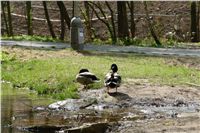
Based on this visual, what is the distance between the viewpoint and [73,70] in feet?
63.6

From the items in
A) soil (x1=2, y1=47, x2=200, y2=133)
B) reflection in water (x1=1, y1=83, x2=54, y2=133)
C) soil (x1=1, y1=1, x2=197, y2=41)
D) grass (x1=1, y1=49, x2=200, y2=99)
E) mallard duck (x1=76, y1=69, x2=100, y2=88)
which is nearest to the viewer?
soil (x1=2, y1=47, x2=200, y2=133)

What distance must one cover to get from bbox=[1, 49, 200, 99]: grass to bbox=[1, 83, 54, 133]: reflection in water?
0.67 metres

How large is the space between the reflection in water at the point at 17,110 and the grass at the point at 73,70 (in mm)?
670

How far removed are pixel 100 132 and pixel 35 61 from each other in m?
11.1

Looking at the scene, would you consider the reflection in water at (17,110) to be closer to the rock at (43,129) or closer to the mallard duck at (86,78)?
the rock at (43,129)

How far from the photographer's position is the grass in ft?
56.0

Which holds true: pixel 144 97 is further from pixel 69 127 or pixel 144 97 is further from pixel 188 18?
pixel 188 18

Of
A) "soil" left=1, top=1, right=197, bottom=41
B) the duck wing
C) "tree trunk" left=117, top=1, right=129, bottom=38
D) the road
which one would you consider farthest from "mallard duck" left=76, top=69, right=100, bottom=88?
"soil" left=1, top=1, right=197, bottom=41

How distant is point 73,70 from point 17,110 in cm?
568

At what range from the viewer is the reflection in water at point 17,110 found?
1211 centimetres

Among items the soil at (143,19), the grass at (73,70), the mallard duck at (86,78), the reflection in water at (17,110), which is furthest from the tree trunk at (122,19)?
the mallard duck at (86,78)

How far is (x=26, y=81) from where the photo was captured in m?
18.6

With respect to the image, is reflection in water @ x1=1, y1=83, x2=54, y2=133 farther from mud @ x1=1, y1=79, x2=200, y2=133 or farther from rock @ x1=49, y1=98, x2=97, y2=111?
rock @ x1=49, y1=98, x2=97, y2=111

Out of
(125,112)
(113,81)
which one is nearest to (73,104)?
(113,81)
